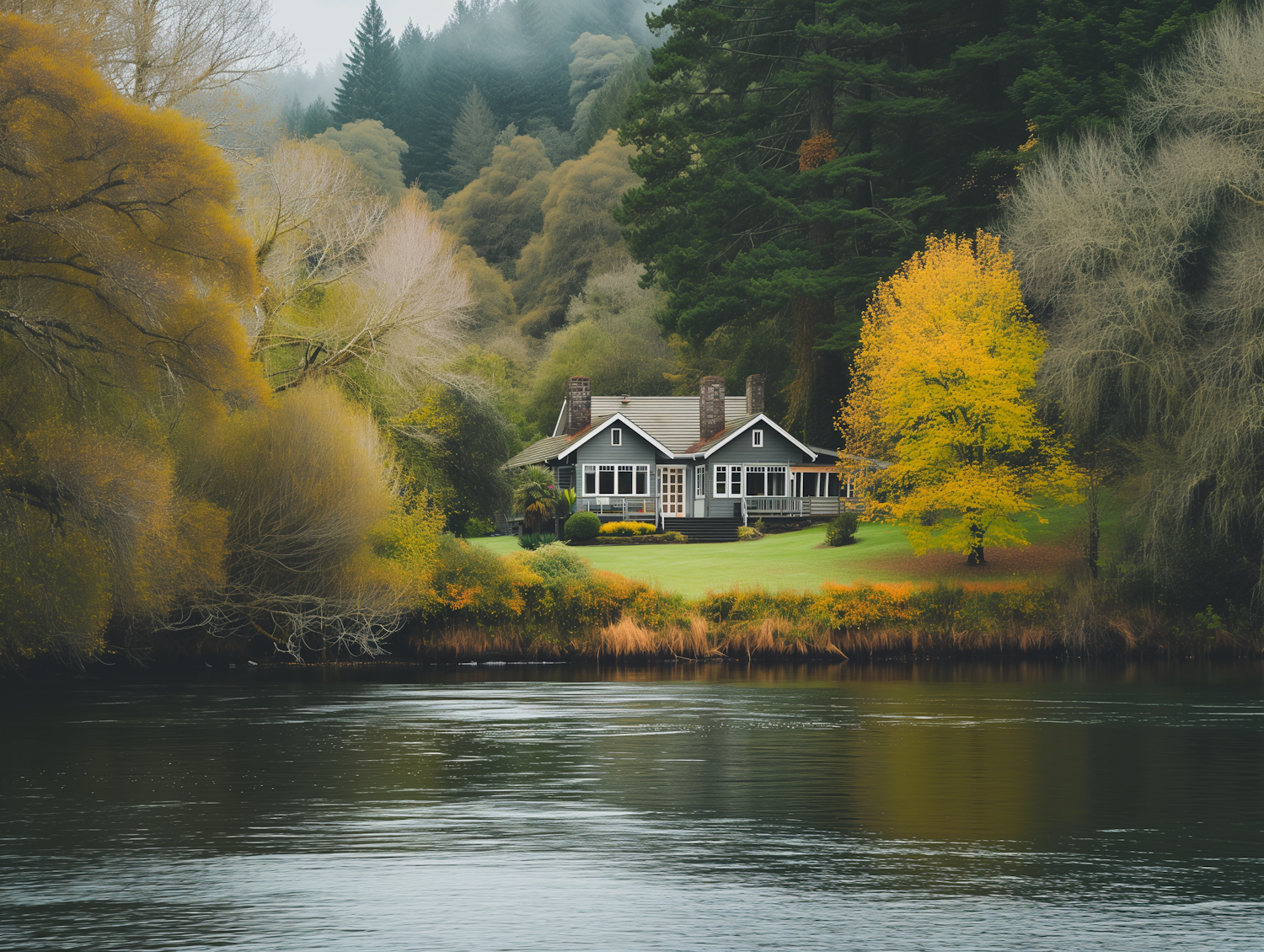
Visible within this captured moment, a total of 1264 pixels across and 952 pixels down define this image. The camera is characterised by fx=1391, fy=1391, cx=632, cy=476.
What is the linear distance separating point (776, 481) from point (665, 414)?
7.84 meters

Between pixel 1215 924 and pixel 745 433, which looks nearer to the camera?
pixel 1215 924

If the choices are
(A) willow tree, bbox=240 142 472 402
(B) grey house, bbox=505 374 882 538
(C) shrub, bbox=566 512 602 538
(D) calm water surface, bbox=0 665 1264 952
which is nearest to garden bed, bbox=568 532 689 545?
(C) shrub, bbox=566 512 602 538

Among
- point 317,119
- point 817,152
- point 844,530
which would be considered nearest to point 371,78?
point 317,119

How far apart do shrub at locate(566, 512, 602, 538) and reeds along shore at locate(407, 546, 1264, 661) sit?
20.5 meters

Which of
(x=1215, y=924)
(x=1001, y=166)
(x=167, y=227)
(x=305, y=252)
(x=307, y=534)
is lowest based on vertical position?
(x=1215, y=924)

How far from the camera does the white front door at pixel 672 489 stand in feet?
215

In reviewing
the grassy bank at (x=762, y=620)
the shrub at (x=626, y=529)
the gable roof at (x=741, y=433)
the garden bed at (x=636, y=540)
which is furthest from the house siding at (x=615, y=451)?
the grassy bank at (x=762, y=620)

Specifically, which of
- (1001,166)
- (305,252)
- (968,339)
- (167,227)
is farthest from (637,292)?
(167,227)

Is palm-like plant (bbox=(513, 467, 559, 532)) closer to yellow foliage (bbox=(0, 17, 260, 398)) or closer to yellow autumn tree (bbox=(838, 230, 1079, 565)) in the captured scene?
yellow autumn tree (bbox=(838, 230, 1079, 565))

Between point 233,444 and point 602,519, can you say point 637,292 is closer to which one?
point 602,519

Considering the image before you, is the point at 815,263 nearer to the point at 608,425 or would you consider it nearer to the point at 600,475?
the point at 608,425

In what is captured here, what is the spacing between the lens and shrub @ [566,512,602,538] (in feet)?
186

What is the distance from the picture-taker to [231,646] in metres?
33.8

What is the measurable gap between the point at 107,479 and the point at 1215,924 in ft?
65.4
